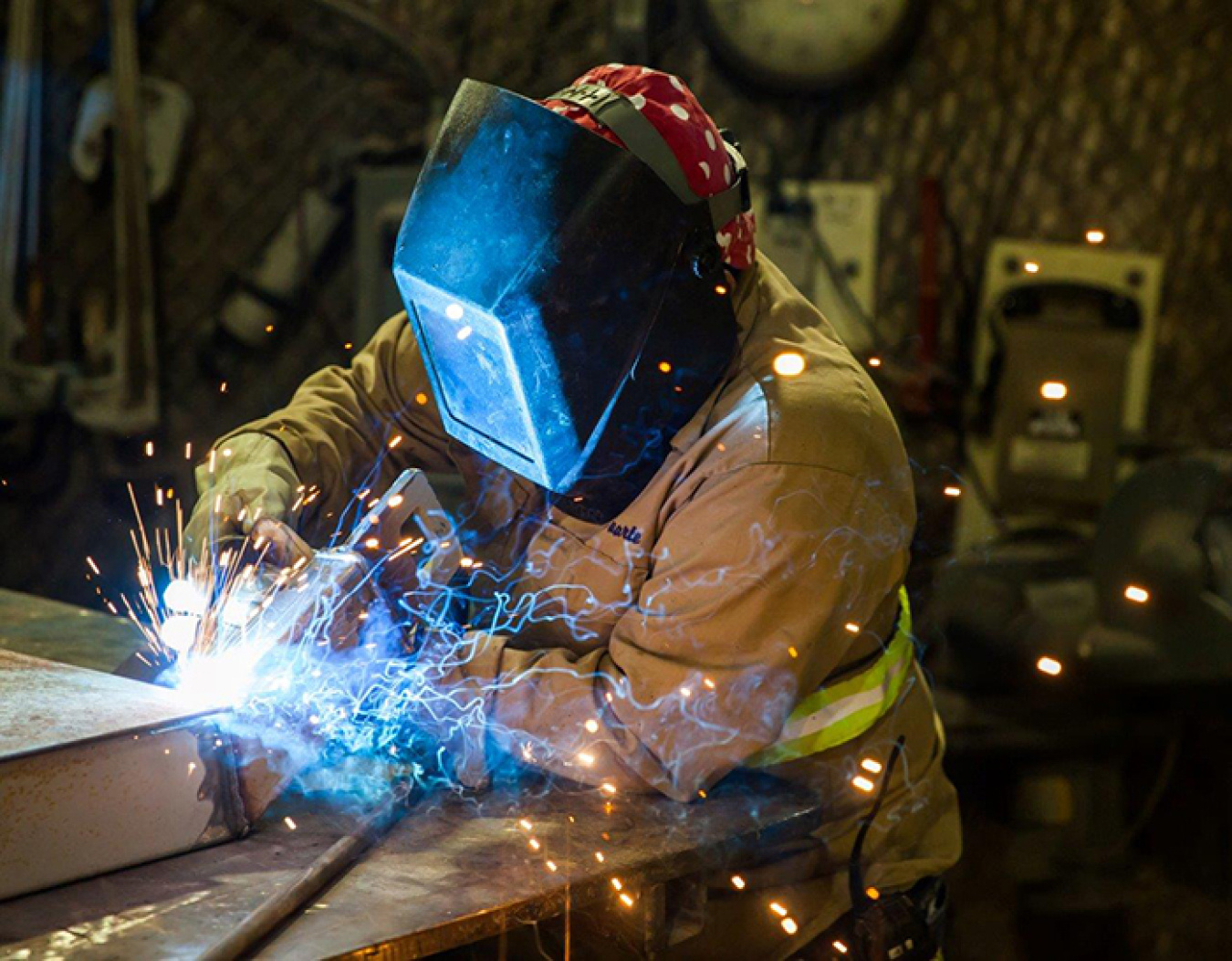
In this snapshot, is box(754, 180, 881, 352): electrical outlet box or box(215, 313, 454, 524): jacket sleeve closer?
box(215, 313, 454, 524): jacket sleeve

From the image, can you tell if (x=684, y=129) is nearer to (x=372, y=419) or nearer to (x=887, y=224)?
(x=372, y=419)

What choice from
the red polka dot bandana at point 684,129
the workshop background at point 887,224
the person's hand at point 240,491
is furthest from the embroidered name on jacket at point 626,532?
the workshop background at point 887,224

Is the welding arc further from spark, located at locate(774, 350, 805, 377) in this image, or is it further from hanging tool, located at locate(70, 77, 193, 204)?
hanging tool, located at locate(70, 77, 193, 204)

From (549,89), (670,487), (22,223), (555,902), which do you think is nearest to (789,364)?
(670,487)

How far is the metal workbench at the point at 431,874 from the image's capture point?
60.7 inches

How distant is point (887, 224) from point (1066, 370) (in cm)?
75

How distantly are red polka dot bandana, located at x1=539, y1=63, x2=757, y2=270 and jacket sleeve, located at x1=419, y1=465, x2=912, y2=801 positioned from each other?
1.28ft

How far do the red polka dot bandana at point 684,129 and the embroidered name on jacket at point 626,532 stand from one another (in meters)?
0.44

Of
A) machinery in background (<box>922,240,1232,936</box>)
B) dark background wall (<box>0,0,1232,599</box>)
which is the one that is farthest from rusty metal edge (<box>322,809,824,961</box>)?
dark background wall (<box>0,0,1232,599</box>)

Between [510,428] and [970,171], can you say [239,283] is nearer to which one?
[970,171]

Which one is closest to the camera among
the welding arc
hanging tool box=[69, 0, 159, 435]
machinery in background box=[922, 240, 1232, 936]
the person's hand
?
the welding arc

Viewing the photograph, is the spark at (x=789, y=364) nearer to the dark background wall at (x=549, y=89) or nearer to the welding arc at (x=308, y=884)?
the welding arc at (x=308, y=884)

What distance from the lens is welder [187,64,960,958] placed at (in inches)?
73.7

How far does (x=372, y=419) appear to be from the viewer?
8.60 feet
